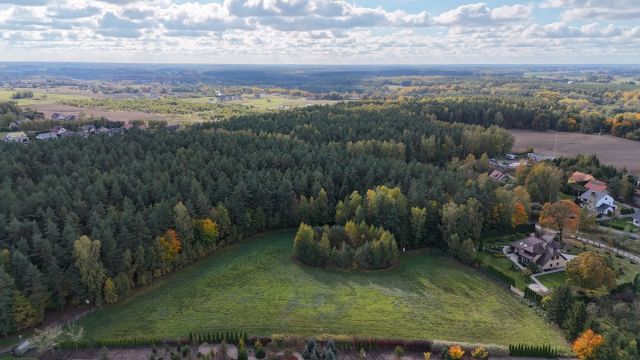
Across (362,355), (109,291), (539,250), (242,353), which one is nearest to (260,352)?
(242,353)

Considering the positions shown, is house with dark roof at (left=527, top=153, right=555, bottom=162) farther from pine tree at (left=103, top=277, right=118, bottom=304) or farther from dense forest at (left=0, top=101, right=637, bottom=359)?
pine tree at (left=103, top=277, right=118, bottom=304)

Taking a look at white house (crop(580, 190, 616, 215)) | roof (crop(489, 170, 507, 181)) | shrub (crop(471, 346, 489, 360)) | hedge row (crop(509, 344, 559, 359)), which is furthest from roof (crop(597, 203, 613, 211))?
shrub (crop(471, 346, 489, 360))

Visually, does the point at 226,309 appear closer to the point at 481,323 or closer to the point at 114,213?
the point at 114,213

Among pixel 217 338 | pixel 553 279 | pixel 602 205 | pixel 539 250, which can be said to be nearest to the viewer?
pixel 217 338

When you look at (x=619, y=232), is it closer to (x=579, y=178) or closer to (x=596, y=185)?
(x=596, y=185)

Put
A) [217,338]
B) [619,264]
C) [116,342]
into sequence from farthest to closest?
1. [619,264]
2. [217,338]
3. [116,342]

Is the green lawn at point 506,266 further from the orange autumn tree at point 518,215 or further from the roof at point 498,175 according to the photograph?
the roof at point 498,175
